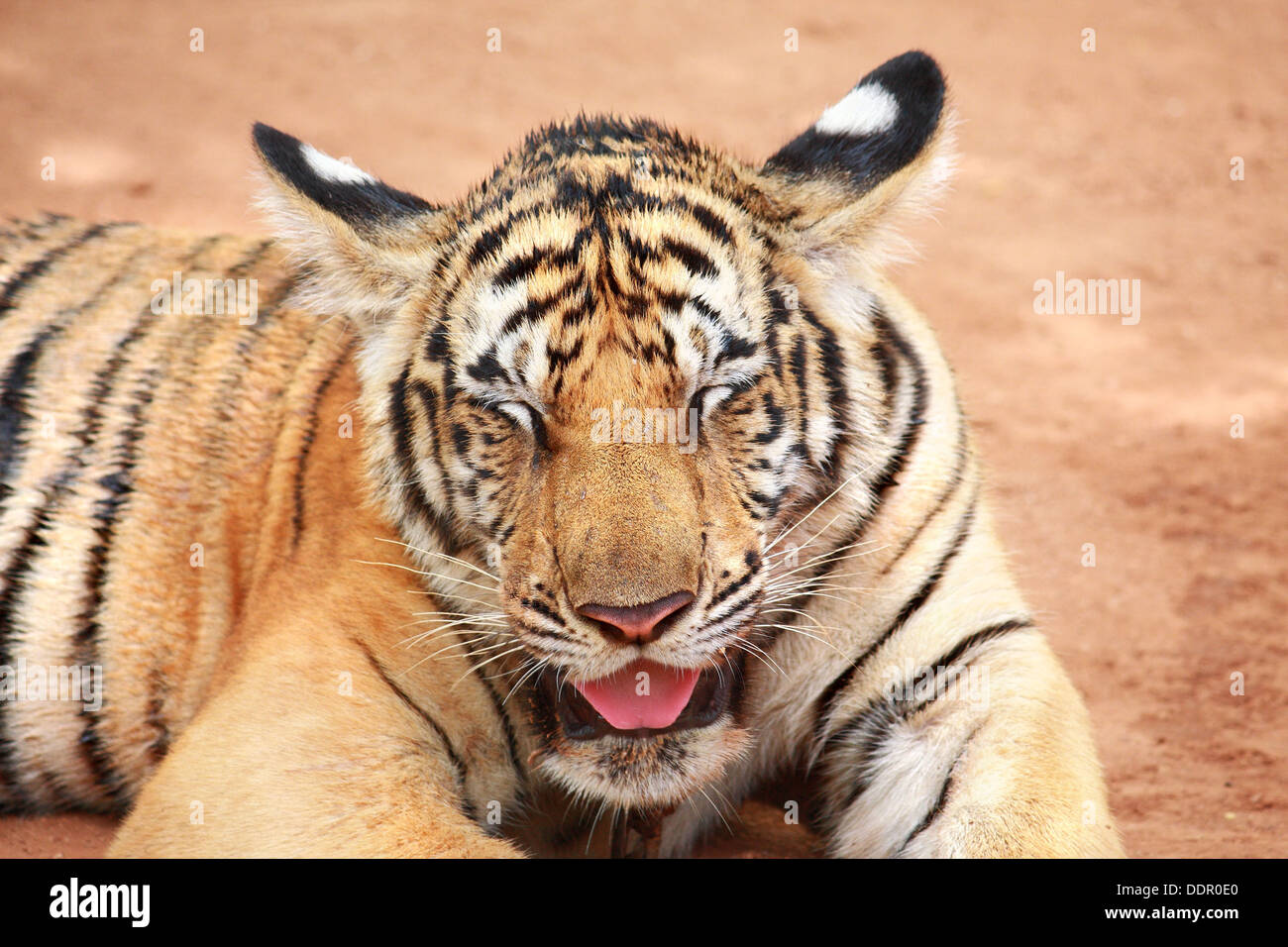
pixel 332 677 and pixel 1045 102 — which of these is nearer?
pixel 332 677

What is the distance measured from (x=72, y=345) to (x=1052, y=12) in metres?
6.58

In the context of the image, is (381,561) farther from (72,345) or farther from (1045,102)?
(1045,102)

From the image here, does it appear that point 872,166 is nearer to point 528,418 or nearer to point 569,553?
point 528,418

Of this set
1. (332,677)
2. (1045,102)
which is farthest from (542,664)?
(1045,102)

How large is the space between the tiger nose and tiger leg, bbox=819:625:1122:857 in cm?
70

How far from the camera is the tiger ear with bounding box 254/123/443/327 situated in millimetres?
2562

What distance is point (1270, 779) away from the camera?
3182mm

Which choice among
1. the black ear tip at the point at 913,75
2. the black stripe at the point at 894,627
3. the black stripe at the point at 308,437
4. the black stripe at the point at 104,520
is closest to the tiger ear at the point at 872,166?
the black ear tip at the point at 913,75

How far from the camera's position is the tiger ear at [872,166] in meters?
2.53

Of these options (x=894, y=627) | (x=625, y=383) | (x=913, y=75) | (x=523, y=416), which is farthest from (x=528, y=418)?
(x=913, y=75)

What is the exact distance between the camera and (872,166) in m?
2.54

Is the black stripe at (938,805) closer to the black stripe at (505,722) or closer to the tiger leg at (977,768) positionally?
the tiger leg at (977,768)

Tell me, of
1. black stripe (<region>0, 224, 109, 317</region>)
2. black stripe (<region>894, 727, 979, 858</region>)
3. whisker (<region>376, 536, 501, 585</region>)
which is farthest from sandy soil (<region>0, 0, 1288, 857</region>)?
black stripe (<region>0, 224, 109, 317</region>)

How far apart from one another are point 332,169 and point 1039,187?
4617 mm
